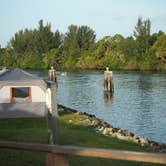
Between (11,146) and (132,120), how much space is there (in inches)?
921

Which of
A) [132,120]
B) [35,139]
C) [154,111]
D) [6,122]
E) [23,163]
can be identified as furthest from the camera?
[154,111]

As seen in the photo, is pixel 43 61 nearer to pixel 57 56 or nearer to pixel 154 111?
pixel 57 56

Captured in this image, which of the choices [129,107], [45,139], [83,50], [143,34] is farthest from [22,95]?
[83,50]

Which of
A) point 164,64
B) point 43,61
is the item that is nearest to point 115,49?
point 164,64

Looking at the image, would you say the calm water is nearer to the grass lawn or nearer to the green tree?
the grass lawn

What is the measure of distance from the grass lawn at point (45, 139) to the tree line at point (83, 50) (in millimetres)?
86988

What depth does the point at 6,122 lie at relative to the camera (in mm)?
17922

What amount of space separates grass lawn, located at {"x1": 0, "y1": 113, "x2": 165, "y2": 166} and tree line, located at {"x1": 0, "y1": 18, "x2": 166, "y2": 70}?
285ft

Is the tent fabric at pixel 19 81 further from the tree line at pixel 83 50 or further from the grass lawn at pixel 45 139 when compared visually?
the tree line at pixel 83 50

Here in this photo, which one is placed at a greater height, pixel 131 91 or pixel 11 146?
pixel 11 146

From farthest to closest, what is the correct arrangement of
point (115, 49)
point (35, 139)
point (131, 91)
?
point (115, 49), point (131, 91), point (35, 139)

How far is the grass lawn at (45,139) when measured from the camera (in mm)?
9766

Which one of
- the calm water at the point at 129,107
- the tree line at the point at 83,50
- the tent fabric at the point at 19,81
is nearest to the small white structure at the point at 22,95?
the tent fabric at the point at 19,81

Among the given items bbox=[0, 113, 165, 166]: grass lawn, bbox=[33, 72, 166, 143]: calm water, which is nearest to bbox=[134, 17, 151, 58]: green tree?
bbox=[33, 72, 166, 143]: calm water
